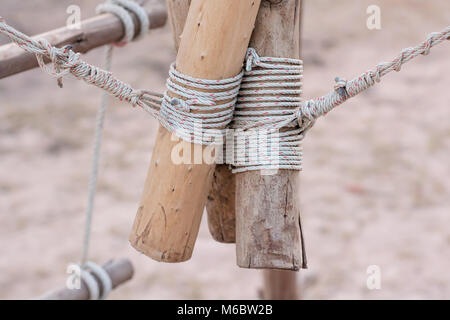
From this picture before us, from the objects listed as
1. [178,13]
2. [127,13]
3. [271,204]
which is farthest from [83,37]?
[271,204]

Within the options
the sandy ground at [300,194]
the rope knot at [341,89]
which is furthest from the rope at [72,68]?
the sandy ground at [300,194]

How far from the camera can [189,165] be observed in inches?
31.9

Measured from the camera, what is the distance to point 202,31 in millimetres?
773

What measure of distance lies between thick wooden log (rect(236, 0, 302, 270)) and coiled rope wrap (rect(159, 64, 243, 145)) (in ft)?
0.26

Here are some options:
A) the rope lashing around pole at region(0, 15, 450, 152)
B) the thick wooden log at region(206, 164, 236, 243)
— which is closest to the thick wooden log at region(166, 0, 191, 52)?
the rope lashing around pole at region(0, 15, 450, 152)

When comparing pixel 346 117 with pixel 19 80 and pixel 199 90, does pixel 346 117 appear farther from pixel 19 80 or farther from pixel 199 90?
pixel 199 90

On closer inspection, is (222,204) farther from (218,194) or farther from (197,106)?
(197,106)

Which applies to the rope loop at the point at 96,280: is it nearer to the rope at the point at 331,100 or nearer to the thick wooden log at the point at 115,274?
the thick wooden log at the point at 115,274

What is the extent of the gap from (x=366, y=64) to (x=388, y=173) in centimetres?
157

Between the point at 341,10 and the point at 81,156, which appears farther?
the point at 341,10

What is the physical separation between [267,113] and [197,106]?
11 centimetres

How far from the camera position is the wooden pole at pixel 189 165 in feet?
2.52

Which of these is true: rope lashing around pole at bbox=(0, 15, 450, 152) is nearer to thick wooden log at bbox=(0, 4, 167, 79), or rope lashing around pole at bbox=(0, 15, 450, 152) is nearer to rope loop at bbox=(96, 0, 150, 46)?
thick wooden log at bbox=(0, 4, 167, 79)
